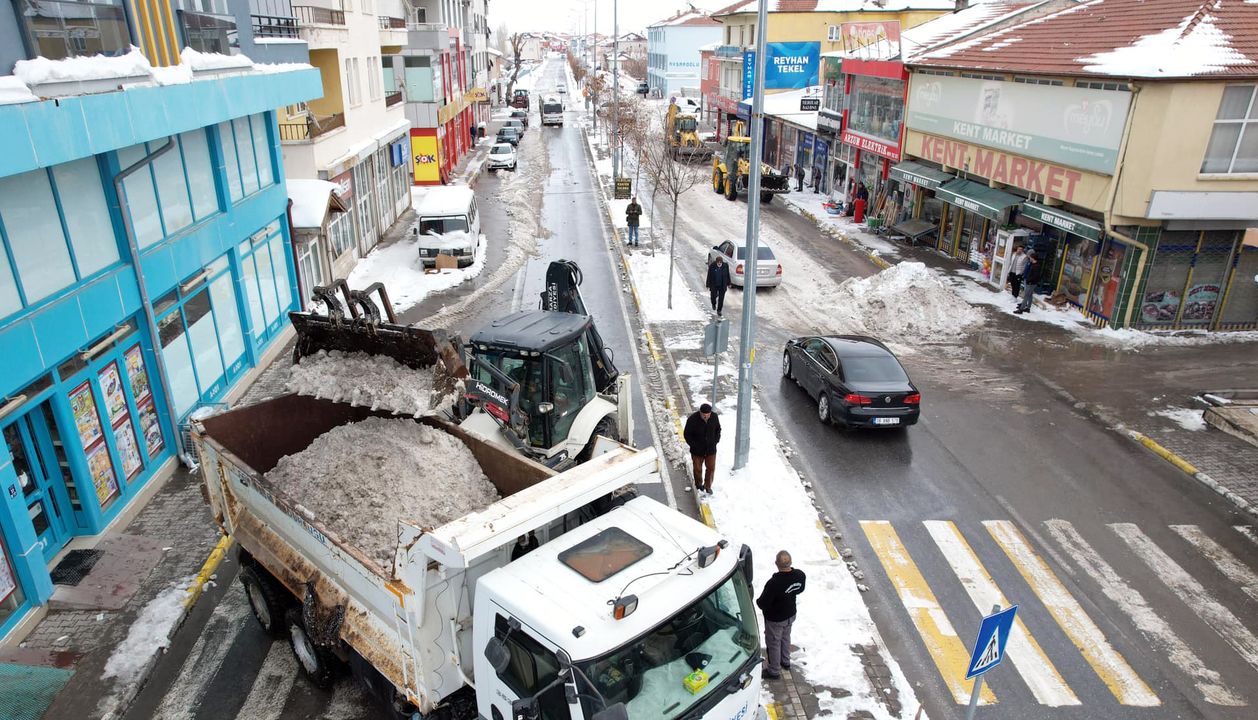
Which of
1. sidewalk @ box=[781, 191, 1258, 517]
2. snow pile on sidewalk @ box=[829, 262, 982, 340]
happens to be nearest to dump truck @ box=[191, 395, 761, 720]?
sidewalk @ box=[781, 191, 1258, 517]

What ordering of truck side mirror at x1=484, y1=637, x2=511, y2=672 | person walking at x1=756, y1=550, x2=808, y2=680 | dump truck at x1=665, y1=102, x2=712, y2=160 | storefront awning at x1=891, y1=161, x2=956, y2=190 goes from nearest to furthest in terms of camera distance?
truck side mirror at x1=484, y1=637, x2=511, y2=672
person walking at x1=756, y1=550, x2=808, y2=680
storefront awning at x1=891, y1=161, x2=956, y2=190
dump truck at x1=665, y1=102, x2=712, y2=160

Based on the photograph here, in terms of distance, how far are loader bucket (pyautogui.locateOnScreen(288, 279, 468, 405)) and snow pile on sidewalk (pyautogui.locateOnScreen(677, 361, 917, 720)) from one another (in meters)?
4.64

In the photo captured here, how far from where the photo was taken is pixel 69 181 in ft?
34.1

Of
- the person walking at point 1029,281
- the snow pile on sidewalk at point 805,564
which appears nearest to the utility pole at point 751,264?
the snow pile on sidewalk at point 805,564

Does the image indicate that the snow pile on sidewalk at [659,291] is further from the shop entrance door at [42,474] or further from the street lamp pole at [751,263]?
the shop entrance door at [42,474]

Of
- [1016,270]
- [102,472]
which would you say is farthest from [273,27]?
[1016,270]

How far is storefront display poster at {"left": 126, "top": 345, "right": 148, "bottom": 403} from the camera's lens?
11.8 m

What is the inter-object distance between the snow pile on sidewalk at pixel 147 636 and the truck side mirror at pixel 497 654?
16.5 feet

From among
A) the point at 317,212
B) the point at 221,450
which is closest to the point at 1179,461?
the point at 221,450

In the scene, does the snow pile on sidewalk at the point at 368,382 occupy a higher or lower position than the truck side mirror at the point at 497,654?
higher

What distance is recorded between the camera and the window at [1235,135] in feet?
57.0

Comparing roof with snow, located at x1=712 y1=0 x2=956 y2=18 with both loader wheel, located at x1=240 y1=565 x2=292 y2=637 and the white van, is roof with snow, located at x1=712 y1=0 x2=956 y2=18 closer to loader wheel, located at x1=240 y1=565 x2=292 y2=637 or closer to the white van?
the white van

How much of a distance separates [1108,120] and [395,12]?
2889cm

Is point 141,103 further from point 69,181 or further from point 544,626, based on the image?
point 544,626
